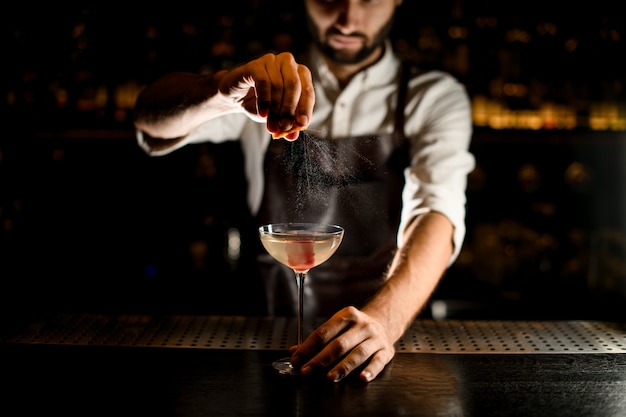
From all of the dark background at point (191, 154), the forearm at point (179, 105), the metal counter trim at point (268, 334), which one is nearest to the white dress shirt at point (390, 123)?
the forearm at point (179, 105)

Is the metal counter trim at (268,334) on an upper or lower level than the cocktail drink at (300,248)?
lower

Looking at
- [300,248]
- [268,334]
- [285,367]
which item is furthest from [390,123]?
[285,367]

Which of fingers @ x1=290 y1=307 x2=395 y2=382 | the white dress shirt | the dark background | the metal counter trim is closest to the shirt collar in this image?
the white dress shirt

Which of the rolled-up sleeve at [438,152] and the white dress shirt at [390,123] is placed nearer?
the rolled-up sleeve at [438,152]

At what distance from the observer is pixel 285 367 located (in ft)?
4.55

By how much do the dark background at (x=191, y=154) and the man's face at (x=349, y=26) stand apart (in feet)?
3.32

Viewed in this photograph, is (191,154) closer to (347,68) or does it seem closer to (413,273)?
(347,68)

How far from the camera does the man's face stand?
7.57ft

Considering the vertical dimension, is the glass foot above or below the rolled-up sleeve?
below

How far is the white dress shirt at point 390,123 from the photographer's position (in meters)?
2.16

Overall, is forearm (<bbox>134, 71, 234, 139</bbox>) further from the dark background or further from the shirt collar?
the dark background

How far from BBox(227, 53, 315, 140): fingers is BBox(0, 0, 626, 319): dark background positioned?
1991 millimetres

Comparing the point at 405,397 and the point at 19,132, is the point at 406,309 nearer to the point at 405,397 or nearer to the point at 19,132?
the point at 405,397

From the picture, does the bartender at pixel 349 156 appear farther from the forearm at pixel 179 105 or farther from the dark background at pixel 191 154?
the dark background at pixel 191 154
